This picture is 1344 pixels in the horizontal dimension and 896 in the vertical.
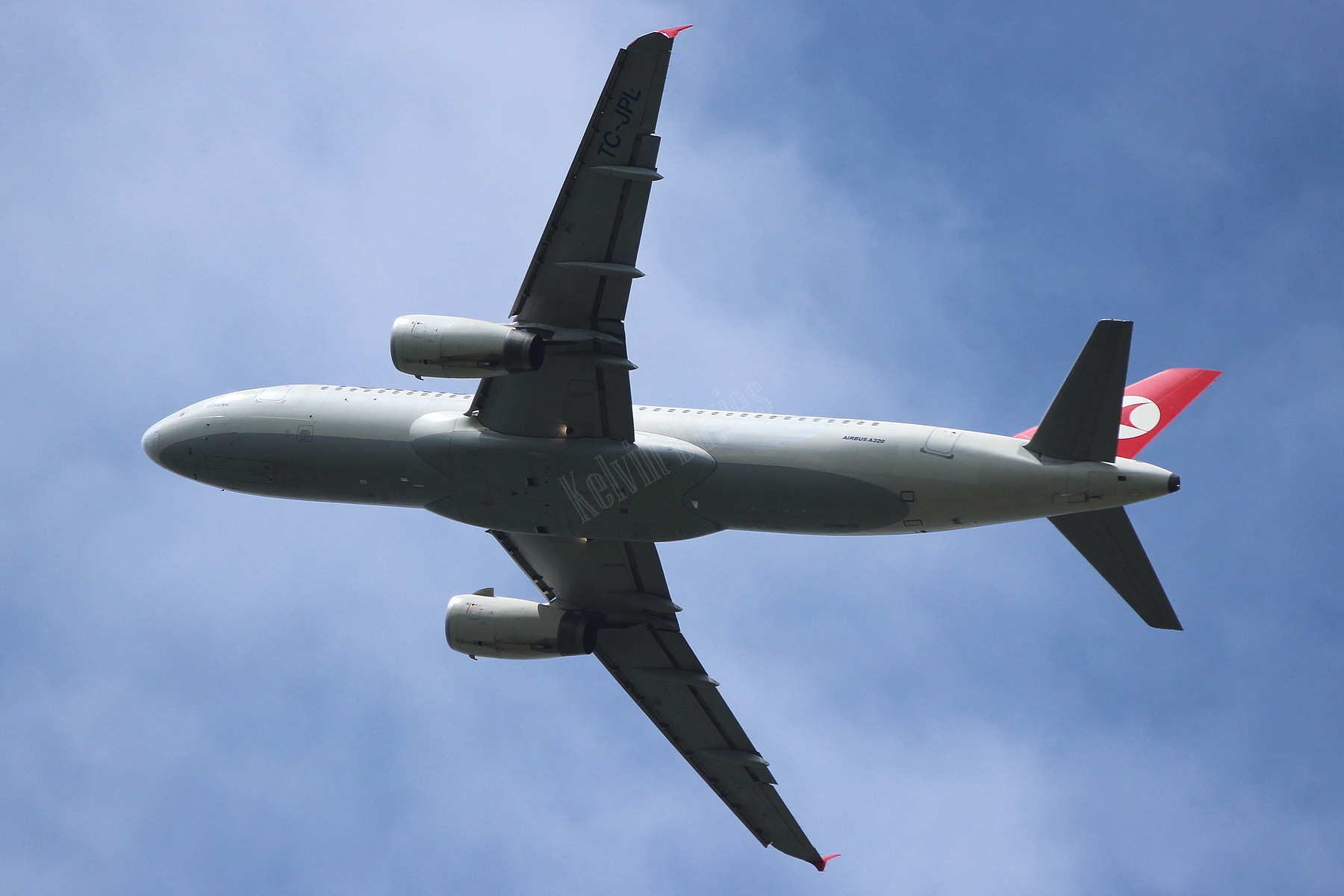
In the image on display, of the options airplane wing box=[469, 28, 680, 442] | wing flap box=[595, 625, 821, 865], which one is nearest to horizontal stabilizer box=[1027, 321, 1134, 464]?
airplane wing box=[469, 28, 680, 442]

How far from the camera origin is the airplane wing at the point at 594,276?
25.9m

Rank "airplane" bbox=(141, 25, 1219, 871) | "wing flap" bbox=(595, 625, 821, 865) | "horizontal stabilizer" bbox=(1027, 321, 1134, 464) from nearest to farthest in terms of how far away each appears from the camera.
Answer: "horizontal stabilizer" bbox=(1027, 321, 1134, 464), "airplane" bbox=(141, 25, 1219, 871), "wing flap" bbox=(595, 625, 821, 865)

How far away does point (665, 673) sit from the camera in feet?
119

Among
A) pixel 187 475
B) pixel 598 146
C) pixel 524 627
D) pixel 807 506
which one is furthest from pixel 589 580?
pixel 598 146

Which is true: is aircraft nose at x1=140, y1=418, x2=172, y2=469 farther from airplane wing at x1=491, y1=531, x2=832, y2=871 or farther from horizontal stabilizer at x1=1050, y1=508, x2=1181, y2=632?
horizontal stabilizer at x1=1050, y1=508, x2=1181, y2=632

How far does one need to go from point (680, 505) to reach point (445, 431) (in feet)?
18.1

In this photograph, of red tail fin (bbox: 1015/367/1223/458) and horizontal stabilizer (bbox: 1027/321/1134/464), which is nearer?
horizontal stabilizer (bbox: 1027/321/1134/464)

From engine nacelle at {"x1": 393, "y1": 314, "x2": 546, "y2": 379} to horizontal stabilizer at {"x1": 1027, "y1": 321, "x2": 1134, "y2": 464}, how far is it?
1061 cm

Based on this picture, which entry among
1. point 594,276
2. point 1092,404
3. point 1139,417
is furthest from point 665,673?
point 1092,404

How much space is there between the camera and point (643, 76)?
25578mm

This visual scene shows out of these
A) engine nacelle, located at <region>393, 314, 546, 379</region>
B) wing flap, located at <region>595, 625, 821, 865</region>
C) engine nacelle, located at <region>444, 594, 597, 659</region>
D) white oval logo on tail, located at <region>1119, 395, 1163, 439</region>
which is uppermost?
engine nacelle, located at <region>393, 314, 546, 379</region>

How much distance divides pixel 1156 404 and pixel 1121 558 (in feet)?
13.2

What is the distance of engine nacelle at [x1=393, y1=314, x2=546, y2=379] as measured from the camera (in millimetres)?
28094

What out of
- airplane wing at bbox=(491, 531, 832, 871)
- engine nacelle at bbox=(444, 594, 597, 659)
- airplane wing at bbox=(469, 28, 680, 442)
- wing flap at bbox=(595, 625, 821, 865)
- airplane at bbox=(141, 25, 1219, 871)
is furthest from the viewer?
wing flap at bbox=(595, 625, 821, 865)
